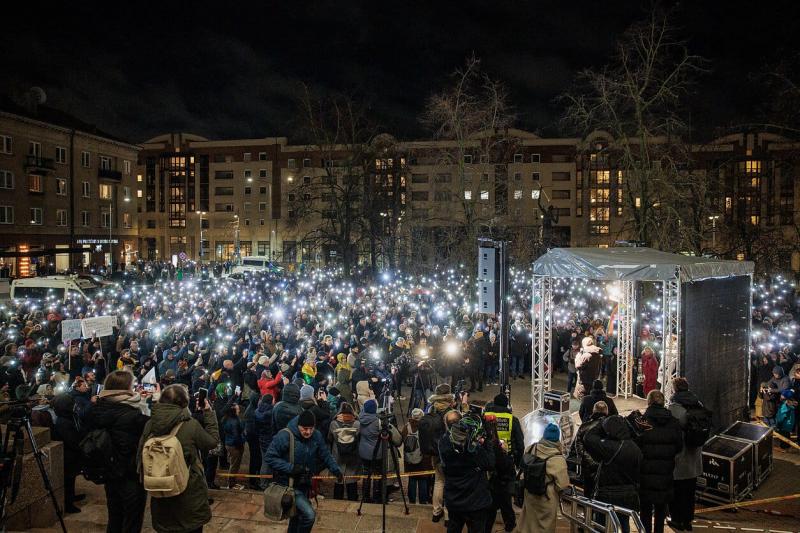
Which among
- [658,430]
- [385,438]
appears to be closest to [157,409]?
[385,438]

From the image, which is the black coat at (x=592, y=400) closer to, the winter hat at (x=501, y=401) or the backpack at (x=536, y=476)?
the winter hat at (x=501, y=401)

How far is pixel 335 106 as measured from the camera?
30.7m

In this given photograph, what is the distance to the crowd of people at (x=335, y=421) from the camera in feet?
14.5

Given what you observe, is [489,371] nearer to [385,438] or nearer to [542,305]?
[542,305]

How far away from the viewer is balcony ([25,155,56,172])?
131 ft

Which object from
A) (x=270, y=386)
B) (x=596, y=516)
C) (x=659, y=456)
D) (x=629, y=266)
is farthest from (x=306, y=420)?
(x=629, y=266)

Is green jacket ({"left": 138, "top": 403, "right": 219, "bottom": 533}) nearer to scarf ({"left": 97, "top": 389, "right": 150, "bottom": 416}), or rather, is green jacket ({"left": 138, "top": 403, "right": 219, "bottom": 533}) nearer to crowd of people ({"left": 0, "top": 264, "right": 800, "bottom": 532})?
crowd of people ({"left": 0, "top": 264, "right": 800, "bottom": 532})

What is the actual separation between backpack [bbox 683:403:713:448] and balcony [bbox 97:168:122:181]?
5241 centimetres

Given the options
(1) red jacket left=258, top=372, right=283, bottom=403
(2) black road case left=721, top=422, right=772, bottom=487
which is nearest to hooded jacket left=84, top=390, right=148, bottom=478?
(1) red jacket left=258, top=372, right=283, bottom=403

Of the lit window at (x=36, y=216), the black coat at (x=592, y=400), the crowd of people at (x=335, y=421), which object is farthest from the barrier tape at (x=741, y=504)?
the lit window at (x=36, y=216)

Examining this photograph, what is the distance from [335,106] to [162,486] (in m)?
29.1

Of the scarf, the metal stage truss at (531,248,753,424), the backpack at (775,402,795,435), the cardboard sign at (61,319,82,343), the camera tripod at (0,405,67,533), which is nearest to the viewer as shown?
the scarf

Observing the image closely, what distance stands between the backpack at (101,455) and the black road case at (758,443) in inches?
338

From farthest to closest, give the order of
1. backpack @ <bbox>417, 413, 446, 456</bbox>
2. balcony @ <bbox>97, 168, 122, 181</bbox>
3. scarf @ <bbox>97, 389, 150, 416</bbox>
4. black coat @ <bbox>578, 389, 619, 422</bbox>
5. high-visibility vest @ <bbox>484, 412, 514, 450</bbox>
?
balcony @ <bbox>97, 168, 122, 181</bbox>
black coat @ <bbox>578, 389, 619, 422</bbox>
backpack @ <bbox>417, 413, 446, 456</bbox>
high-visibility vest @ <bbox>484, 412, 514, 450</bbox>
scarf @ <bbox>97, 389, 150, 416</bbox>
